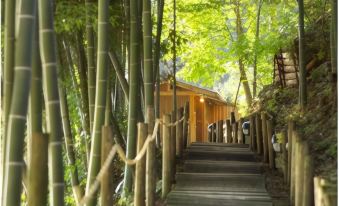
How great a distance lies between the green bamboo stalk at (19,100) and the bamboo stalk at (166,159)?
9.05 ft

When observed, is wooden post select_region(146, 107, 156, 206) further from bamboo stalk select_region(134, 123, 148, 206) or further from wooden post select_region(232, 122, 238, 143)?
wooden post select_region(232, 122, 238, 143)

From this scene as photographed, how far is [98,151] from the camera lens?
3.48 meters

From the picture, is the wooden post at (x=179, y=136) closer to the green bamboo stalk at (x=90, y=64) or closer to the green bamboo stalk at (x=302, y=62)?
the green bamboo stalk at (x=90, y=64)

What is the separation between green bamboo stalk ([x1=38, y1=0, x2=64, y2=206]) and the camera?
2.30 meters

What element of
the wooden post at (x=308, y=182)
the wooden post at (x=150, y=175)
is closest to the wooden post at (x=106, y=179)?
the wooden post at (x=150, y=175)

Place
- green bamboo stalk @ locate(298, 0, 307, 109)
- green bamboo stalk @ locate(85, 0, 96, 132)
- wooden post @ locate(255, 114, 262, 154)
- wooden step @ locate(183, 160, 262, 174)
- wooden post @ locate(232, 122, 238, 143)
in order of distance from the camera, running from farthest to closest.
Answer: wooden post @ locate(232, 122, 238, 143) → green bamboo stalk @ locate(298, 0, 307, 109) → wooden post @ locate(255, 114, 262, 154) → wooden step @ locate(183, 160, 262, 174) → green bamboo stalk @ locate(85, 0, 96, 132)

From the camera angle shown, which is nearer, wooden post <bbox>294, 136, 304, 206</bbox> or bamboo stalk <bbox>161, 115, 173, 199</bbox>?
wooden post <bbox>294, 136, 304, 206</bbox>

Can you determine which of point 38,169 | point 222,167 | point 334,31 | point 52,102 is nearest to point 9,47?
point 52,102

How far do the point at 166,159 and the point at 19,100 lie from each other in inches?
119

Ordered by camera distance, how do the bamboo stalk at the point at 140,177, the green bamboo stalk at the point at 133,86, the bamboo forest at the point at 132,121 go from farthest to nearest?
1. the green bamboo stalk at the point at 133,86
2. the bamboo stalk at the point at 140,177
3. the bamboo forest at the point at 132,121

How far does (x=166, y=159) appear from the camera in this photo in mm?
4859

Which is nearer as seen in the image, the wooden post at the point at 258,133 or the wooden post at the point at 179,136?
the wooden post at the point at 179,136

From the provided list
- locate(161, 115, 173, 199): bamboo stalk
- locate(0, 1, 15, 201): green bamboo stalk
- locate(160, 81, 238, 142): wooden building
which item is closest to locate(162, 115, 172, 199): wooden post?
locate(161, 115, 173, 199): bamboo stalk

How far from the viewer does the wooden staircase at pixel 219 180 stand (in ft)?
15.7
